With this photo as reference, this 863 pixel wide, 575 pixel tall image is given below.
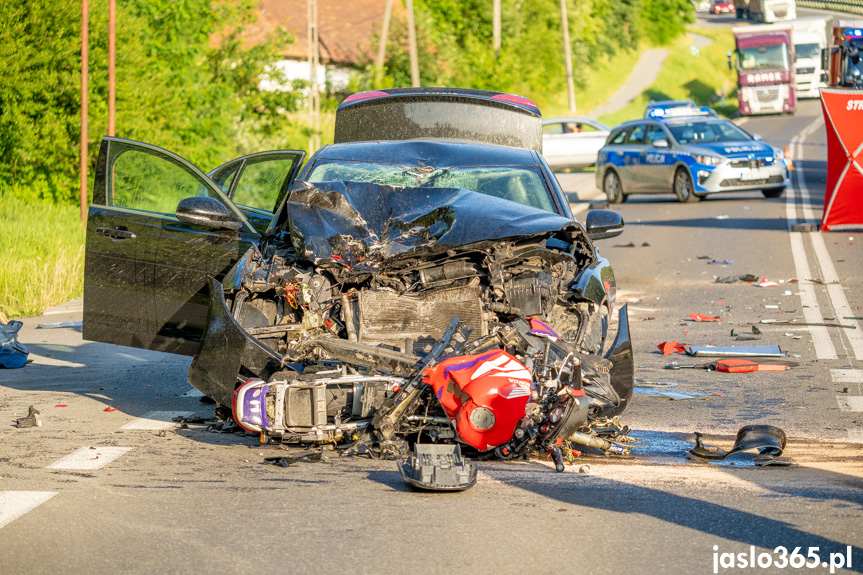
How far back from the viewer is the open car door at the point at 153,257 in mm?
7090

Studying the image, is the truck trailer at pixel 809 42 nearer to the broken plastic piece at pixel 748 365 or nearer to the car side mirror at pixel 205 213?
Answer: the broken plastic piece at pixel 748 365

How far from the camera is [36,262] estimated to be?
40.2 ft

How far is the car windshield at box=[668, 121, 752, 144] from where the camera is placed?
75.4 feet

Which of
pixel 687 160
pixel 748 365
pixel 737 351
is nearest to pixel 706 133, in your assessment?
pixel 687 160

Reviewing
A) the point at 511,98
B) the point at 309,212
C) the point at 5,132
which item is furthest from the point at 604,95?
the point at 309,212

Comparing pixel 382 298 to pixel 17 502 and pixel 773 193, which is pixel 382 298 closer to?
pixel 17 502

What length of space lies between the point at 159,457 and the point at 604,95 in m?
66.2

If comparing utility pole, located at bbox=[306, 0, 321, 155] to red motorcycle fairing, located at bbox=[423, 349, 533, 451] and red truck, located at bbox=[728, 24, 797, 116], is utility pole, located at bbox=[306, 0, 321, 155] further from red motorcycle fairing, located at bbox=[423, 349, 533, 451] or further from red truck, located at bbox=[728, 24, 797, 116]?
red motorcycle fairing, located at bbox=[423, 349, 533, 451]

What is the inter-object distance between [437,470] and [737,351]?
4.65 m

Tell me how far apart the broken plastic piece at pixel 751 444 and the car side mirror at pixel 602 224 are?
1913 mm

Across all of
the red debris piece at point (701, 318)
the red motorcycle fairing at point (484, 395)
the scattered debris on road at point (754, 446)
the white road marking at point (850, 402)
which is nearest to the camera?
the red motorcycle fairing at point (484, 395)

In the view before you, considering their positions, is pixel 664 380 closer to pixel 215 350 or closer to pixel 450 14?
pixel 215 350

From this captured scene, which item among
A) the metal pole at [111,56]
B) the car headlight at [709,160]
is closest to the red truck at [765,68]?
the car headlight at [709,160]

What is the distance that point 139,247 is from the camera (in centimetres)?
730
